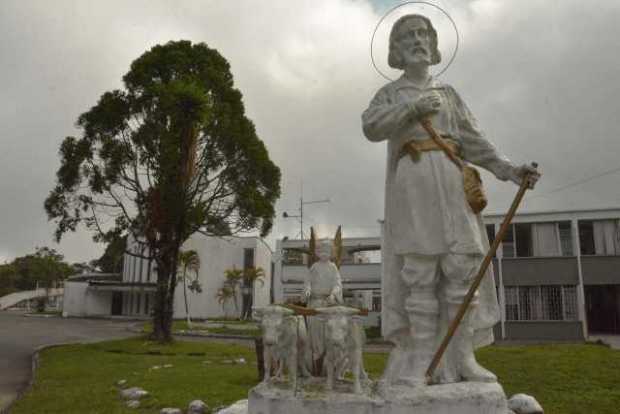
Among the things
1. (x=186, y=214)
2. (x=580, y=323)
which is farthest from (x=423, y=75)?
(x=580, y=323)

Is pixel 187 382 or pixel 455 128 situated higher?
pixel 455 128

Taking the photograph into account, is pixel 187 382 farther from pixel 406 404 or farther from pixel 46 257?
pixel 46 257

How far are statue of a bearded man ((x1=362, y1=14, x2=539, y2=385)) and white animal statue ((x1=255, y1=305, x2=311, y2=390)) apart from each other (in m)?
A: 0.67

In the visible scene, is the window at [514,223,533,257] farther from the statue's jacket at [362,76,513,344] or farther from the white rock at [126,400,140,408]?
the statue's jacket at [362,76,513,344]

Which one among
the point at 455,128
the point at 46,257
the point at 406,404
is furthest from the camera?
the point at 46,257

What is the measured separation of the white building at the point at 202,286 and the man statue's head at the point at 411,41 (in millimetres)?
43191

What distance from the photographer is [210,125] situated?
1989cm

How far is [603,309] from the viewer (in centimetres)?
2938

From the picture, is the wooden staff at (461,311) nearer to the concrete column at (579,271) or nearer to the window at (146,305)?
the concrete column at (579,271)

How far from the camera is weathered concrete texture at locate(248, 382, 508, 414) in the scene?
→ 3371mm

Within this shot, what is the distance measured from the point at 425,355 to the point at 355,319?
21.8 inches

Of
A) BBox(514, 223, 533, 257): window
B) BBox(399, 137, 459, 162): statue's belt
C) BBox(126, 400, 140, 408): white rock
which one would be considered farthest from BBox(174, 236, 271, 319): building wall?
BBox(399, 137, 459, 162): statue's belt

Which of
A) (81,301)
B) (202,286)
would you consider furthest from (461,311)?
(81,301)

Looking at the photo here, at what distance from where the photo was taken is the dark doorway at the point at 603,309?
28.7m
